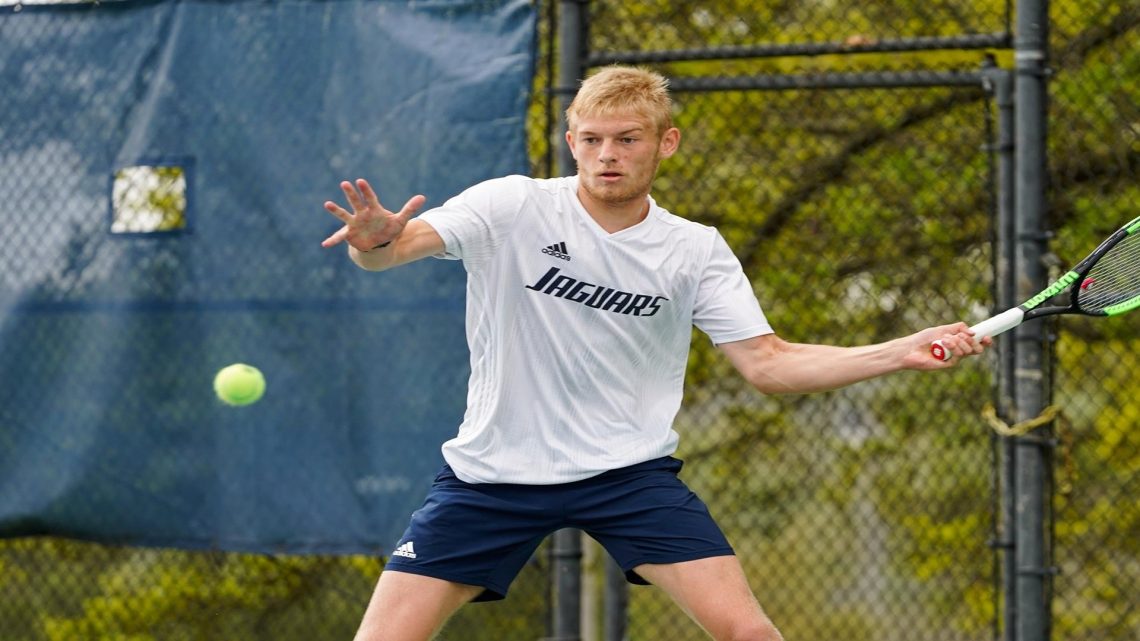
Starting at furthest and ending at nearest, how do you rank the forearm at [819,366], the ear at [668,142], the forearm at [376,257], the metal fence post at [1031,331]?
the metal fence post at [1031,331]
the ear at [668,142]
the forearm at [819,366]
the forearm at [376,257]

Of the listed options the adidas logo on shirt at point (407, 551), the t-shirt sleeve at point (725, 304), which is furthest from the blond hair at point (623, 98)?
the adidas logo on shirt at point (407, 551)

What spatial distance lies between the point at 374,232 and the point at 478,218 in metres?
0.42

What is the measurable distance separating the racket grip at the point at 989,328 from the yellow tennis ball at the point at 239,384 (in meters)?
2.33

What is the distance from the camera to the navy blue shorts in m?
3.53

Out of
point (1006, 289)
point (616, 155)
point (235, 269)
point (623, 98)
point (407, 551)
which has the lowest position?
point (407, 551)

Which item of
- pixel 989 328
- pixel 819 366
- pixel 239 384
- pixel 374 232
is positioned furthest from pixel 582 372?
pixel 239 384

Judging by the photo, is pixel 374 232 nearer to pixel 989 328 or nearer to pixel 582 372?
pixel 582 372

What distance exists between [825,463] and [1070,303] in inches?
96.6

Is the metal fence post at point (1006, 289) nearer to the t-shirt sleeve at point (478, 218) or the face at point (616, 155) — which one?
the face at point (616, 155)

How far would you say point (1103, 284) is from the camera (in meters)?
3.79

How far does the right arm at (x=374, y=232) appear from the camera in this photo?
310cm

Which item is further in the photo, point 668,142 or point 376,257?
point 668,142

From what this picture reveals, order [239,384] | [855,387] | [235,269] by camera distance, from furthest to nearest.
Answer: [855,387] → [235,269] → [239,384]

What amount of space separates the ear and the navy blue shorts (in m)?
0.76
